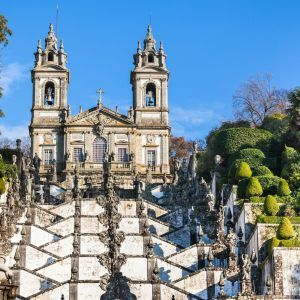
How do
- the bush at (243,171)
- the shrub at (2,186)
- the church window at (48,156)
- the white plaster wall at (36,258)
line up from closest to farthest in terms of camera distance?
the white plaster wall at (36,258), the bush at (243,171), the shrub at (2,186), the church window at (48,156)

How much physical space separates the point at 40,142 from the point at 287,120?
2131 cm

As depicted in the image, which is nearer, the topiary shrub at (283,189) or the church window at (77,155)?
the topiary shrub at (283,189)

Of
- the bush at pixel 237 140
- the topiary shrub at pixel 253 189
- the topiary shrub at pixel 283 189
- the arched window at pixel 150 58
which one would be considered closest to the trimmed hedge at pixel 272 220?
the topiary shrub at pixel 283 189

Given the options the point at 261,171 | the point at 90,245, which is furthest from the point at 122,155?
the point at 90,245

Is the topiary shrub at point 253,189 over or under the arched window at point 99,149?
under

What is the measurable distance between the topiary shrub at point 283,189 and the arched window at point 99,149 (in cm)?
2572

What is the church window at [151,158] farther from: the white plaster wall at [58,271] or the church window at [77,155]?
the white plaster wall at [58,271]

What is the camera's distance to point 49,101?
2820 inches

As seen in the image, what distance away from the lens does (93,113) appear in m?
70.1

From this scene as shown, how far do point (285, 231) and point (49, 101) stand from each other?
121ft

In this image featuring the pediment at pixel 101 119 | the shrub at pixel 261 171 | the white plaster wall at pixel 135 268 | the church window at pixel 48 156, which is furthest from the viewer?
the pediment at pixel 101 119

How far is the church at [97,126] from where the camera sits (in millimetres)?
68938

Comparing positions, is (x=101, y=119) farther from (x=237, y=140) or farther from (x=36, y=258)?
(x=36, y=258)

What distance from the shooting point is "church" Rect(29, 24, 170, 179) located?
68.9 meters
